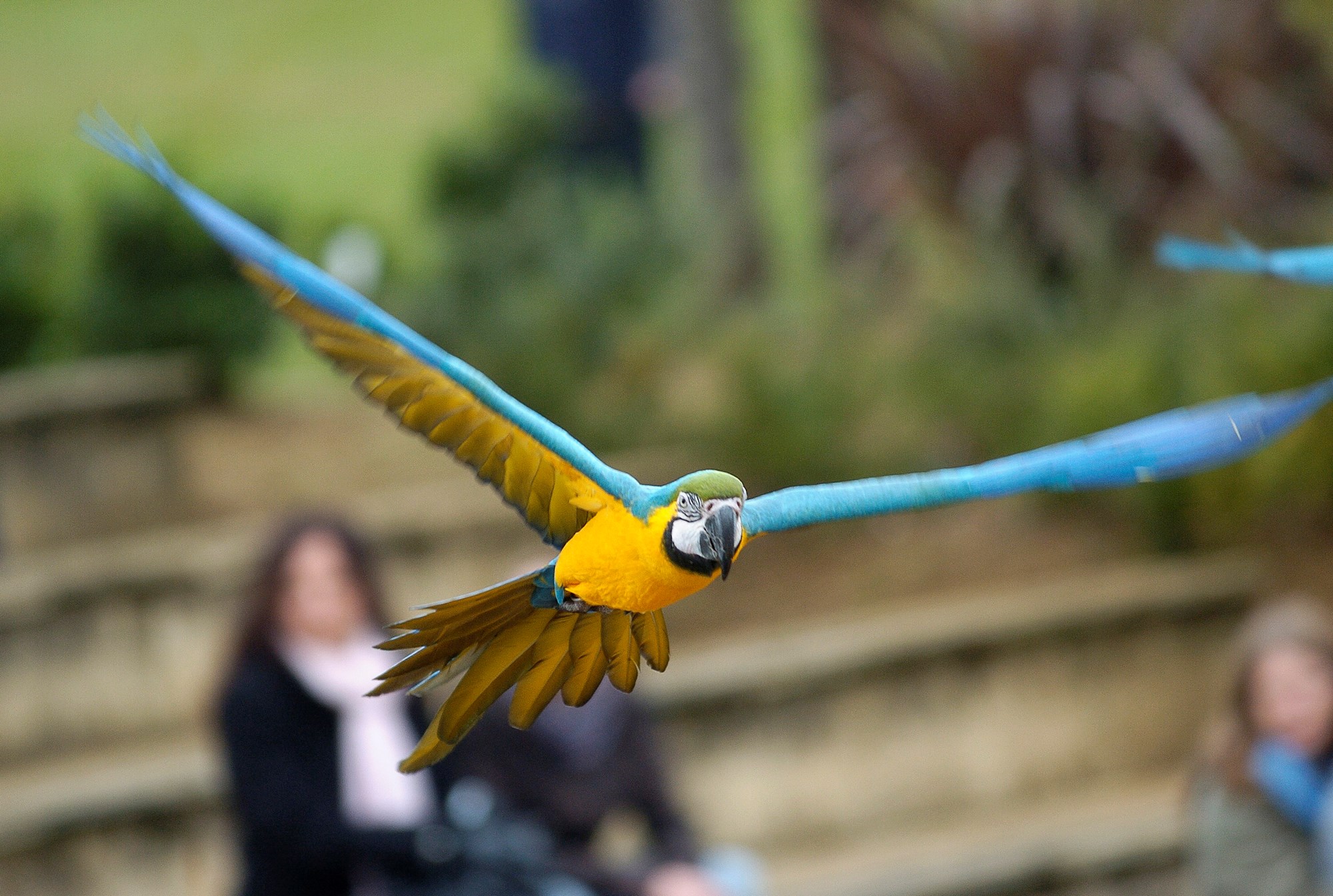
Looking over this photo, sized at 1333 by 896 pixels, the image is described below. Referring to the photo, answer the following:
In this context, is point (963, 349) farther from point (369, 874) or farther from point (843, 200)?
point (369, 874)

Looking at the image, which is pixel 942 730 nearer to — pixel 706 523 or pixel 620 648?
pixel 620 648

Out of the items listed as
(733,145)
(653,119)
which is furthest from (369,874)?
(653,119)

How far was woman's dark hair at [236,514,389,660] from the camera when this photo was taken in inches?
93.7

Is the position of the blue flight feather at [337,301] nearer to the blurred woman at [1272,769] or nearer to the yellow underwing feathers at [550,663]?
the yellow underwing feathers at [550,663]

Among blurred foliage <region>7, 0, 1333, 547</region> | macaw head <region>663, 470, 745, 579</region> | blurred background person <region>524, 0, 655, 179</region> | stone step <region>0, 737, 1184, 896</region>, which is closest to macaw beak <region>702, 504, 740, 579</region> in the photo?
macaw head <region>663, 470, 745, 579</region>

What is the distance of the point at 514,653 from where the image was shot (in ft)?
2.26

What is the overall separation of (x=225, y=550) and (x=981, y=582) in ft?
7.36

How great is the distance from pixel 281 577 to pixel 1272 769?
1.77m

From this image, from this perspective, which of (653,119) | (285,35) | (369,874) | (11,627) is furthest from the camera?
(285,35)

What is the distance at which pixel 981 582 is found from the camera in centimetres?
460

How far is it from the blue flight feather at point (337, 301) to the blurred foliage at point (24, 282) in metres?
4.17

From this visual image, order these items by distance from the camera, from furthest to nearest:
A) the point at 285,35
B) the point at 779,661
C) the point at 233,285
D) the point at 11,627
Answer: the point at 285,35
the point at 233,285
the point at 779,661
the point at 11,627

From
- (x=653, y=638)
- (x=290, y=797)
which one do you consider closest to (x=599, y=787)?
(x=290, y=797)

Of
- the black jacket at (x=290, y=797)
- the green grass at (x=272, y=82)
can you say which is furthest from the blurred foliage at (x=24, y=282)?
the black jacket at (x=290, y=797)
